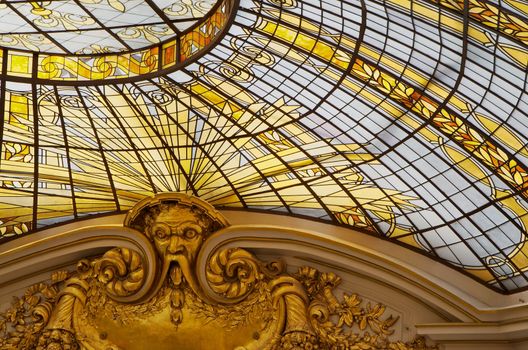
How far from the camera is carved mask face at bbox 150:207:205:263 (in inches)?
643

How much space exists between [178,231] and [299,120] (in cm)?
314

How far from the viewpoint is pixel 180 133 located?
1612cm

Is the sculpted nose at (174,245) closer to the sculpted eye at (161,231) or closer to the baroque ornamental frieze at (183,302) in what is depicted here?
the baroque ornamental frieze at (183,302)

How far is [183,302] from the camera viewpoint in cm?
1644

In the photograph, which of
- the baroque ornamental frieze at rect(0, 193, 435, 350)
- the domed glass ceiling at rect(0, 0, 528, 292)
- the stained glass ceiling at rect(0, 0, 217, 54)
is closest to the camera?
the domed glass ceiling at rect(0, 0, 528, 292)

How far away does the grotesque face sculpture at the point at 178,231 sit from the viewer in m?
16.3

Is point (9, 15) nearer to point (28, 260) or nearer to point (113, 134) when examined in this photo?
point (113, 134)

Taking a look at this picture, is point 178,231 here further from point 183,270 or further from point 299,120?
point 299,120

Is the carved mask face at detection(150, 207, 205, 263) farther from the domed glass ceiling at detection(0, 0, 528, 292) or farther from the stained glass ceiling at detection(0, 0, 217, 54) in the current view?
the stained glass ceiling at detection(0, 0, 217, 54)

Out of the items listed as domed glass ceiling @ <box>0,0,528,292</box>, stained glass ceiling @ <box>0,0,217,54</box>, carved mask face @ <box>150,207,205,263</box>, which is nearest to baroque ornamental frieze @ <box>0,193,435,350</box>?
carved mask face @ <box>150,207,205,263</box>

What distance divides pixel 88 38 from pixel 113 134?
2.38m

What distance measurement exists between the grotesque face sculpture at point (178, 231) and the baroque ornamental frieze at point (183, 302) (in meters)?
0.02

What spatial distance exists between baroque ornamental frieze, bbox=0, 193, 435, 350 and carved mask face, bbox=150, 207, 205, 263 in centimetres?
2

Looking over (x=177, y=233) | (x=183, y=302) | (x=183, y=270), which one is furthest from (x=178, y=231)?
(x=183, y=302)
